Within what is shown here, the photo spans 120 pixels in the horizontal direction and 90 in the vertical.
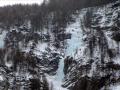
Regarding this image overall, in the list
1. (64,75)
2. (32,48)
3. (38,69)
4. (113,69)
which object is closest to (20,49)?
(32,48)

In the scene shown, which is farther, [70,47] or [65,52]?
[70,47]

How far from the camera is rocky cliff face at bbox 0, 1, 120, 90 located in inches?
2938

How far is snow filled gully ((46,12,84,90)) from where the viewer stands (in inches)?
3118

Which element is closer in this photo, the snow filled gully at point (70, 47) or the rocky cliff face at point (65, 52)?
the rocky cliff face at point (65, 52)

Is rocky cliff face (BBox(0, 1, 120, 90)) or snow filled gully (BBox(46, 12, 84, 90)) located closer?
rocky cliff face (BBox(0, 1, 120, 90))

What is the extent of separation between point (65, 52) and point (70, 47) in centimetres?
291

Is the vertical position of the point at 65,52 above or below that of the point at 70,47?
below

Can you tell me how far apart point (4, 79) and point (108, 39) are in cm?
3440

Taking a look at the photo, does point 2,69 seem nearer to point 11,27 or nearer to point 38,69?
point 38,69

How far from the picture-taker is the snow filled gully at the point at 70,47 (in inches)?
3118

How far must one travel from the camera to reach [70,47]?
9350 centimetres

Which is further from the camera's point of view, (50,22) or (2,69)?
(50,22)

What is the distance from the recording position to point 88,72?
75750 mm

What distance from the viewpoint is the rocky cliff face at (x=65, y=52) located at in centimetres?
7462
